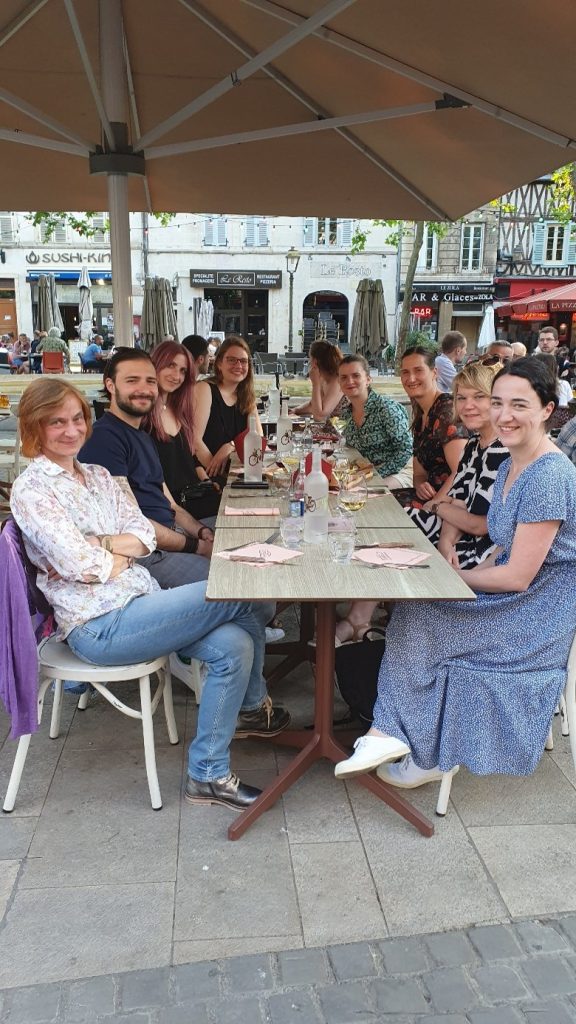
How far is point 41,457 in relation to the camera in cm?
252

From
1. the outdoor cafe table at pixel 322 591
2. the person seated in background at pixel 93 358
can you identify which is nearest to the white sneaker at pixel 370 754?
the outdoor cafe table at pixel 322 591

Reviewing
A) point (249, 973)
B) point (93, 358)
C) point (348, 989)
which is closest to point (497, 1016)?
point (348, 989)

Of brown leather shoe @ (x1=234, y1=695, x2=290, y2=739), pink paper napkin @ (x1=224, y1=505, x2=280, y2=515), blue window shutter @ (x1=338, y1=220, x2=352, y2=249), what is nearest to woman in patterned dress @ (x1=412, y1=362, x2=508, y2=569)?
pink paper napkin @ (x1=224, y1=505, x2=280, y2=515)

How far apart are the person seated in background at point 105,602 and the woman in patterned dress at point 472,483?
1110mm

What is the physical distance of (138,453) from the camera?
10.5ft

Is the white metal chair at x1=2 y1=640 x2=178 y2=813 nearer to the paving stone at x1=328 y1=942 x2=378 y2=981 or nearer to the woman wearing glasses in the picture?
the paving stone at x1=328 y1=942 x2=378 y2=981

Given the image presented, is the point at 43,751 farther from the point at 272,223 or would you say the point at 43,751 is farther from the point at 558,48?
the point at 272,223

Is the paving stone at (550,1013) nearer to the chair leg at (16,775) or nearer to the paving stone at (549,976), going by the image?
the paving stone at (549,976)

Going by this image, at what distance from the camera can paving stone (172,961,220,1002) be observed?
1.78 m

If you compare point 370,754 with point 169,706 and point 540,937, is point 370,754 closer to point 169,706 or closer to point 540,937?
point 540,937

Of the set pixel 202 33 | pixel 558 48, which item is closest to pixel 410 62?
pixel 558 48

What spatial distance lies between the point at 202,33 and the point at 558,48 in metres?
2.36

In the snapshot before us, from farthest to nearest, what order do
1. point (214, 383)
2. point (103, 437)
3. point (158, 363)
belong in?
point (214, 383) < point (158, 363) < point (103, 437)

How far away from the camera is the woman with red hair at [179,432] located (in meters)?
3.94
